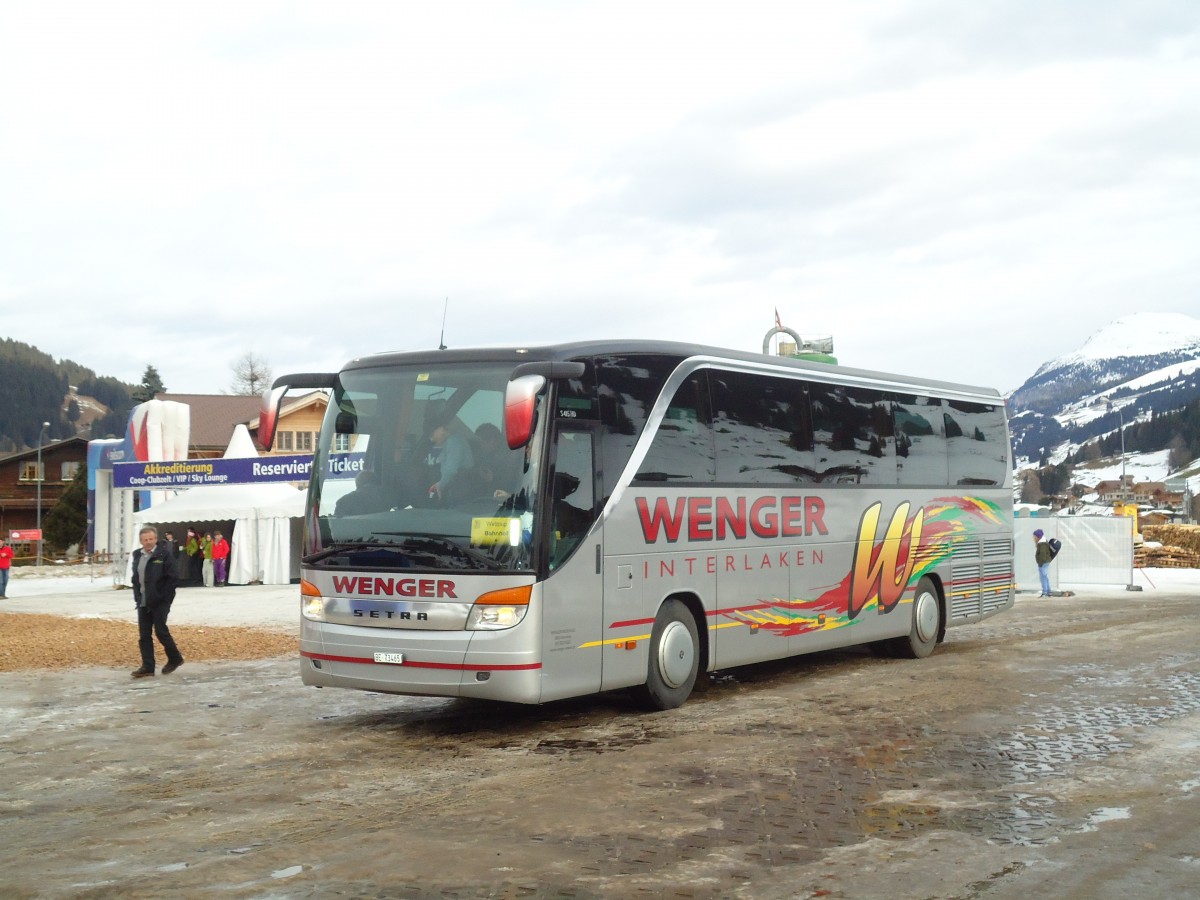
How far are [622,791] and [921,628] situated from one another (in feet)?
28.1

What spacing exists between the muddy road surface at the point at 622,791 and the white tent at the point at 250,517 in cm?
2261

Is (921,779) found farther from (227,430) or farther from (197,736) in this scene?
(227,430)

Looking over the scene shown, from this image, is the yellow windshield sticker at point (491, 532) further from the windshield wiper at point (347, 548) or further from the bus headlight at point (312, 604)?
the bus headlight at point (312, 604)

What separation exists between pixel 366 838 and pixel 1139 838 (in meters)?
4.12

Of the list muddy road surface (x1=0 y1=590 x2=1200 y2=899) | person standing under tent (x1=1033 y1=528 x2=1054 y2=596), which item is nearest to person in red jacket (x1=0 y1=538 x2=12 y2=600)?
muddy road surface (x1=0 y1=590 x2=1200 y2=899)

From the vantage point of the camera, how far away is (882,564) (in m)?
14.8

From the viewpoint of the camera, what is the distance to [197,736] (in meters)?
10.7

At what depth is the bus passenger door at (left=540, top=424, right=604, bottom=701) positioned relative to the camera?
1012 centimetres

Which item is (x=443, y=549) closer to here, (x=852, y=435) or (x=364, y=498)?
(x=364, y=498)

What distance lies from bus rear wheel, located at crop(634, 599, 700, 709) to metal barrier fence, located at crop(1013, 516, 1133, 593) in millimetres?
22387

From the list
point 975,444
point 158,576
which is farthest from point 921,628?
point 158,576

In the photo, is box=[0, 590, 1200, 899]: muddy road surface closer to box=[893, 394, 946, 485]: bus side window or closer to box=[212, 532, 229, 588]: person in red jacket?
box=[893, 394, 946, 485]: bus side window

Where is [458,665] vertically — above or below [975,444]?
below

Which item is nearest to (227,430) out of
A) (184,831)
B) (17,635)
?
(17,635)
